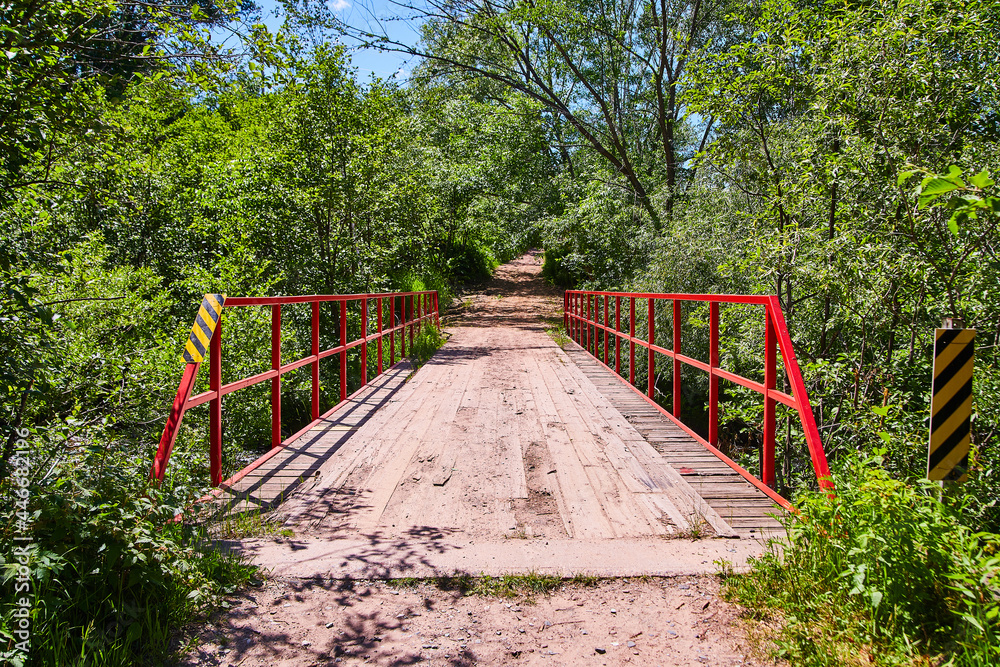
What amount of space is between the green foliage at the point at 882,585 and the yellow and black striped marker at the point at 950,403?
13cm

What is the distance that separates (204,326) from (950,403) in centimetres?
398

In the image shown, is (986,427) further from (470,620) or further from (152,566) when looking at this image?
(152,566)

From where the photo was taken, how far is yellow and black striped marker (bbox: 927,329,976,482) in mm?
2752

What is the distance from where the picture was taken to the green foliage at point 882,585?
224cm

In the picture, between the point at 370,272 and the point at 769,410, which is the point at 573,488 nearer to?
the point at 769,410

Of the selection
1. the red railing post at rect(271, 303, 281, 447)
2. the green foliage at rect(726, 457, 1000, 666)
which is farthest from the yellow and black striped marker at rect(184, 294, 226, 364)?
the green foliage at rect(726, 457, 1000, 666)

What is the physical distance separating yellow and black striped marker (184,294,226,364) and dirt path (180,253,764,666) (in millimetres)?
1153

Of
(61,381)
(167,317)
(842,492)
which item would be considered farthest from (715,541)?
(167,317)

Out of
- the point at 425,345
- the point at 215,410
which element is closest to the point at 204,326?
the point at 215,410

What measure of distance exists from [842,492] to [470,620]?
5.80ft

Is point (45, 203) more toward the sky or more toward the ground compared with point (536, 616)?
more toward the sky

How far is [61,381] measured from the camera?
16.3ft

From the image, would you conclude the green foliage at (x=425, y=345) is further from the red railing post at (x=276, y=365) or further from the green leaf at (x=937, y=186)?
the green leaf at (x=937, y=186)

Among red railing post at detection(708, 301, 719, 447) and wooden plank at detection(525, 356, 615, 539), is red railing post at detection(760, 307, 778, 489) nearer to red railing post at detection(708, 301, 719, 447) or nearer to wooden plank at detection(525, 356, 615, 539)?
red railing post at detection(708, 301, 719, 447)
